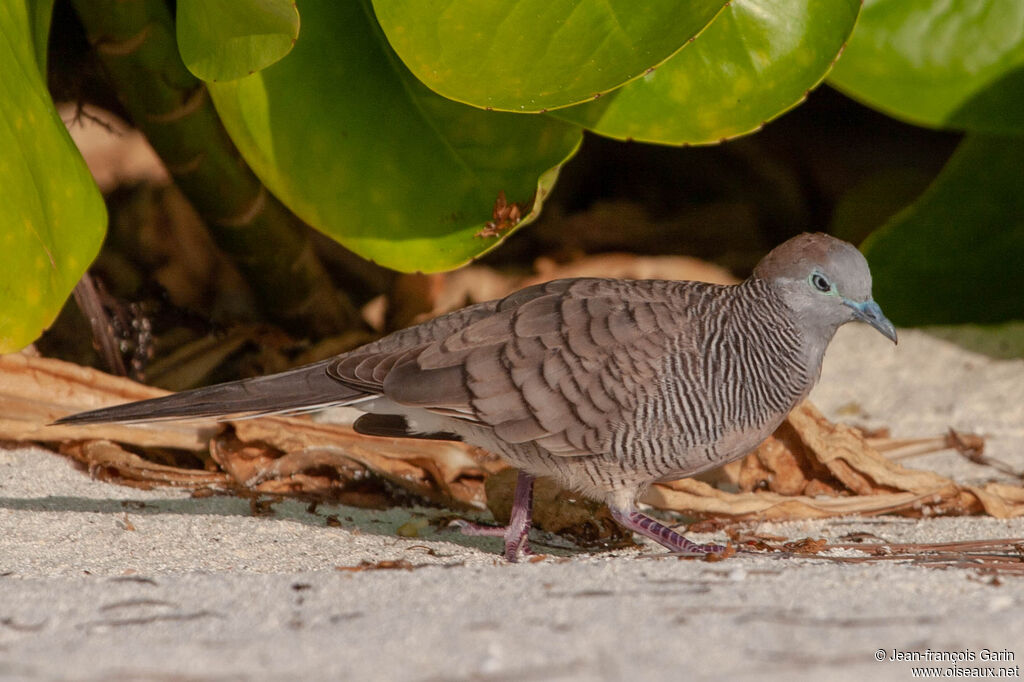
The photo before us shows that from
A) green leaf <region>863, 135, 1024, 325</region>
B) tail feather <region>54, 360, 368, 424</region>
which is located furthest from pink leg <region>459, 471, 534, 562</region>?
green leaf <region>863, 135, 1024, 325</region>

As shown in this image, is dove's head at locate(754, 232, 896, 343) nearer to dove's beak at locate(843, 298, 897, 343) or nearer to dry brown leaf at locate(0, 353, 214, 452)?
dove's beak at locate(843, 298, 897, 343)

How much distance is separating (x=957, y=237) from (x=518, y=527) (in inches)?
116

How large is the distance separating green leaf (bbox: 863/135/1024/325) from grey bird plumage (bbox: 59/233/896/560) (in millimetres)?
2072

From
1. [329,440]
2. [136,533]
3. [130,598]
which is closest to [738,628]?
[130,598]

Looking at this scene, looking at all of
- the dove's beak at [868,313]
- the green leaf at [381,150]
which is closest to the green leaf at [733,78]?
the green leaf at [381,150]

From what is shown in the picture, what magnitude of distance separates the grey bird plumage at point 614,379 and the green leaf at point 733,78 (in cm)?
71

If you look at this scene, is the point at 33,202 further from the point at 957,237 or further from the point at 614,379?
the point at 957,237

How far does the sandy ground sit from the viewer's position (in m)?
1.82

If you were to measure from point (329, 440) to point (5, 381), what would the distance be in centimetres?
107

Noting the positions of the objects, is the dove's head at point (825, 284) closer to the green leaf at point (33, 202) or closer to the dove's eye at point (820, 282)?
the dove's eye at point (820, 282)

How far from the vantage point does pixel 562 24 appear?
321cm

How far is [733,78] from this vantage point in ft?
12.1

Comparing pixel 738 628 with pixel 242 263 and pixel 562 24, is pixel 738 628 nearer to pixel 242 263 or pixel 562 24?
pixel 562 24

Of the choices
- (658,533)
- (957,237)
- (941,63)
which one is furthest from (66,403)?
(957,237)
